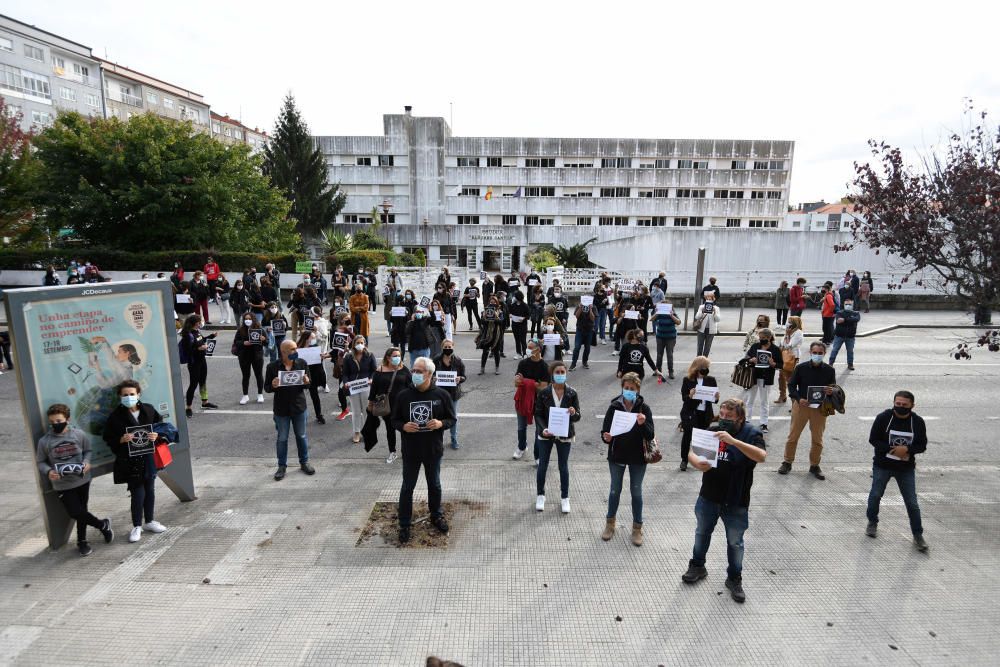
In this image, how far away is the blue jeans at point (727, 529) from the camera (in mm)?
4957

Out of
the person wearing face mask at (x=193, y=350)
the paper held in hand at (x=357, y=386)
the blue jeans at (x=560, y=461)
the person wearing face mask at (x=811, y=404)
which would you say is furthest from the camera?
the person wearing face mask at (x=193, y=350)

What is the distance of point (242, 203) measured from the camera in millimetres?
29453

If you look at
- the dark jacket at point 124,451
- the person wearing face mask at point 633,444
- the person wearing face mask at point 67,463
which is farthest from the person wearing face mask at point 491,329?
the person wearing face mask at point 67,463

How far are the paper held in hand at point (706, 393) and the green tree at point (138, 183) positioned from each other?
25345 millimetres

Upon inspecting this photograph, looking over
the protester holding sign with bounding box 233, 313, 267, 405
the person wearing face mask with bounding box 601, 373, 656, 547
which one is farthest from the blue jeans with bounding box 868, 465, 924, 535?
the protester holding sign with bounding box 233, 313, 267, 405

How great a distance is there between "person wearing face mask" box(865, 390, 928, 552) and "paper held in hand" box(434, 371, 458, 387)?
519cm

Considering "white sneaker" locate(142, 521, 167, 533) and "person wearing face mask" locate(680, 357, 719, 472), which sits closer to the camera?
"white sneaker" locate(142, 521, 167, 533)

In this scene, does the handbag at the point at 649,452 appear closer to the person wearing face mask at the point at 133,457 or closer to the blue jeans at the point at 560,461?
the blue jeans at the point at 560,461

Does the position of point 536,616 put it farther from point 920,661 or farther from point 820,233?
point 820,233

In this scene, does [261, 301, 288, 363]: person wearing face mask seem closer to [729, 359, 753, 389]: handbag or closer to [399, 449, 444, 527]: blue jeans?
[399, 449, 444, 527]: blue jeans

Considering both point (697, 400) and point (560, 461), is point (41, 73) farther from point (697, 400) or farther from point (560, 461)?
point (697, 400)

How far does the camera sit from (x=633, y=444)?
577 centimetres

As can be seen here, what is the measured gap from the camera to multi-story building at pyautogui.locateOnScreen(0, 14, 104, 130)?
4541 cm

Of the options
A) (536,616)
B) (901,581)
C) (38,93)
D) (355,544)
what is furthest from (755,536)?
(38,93)
